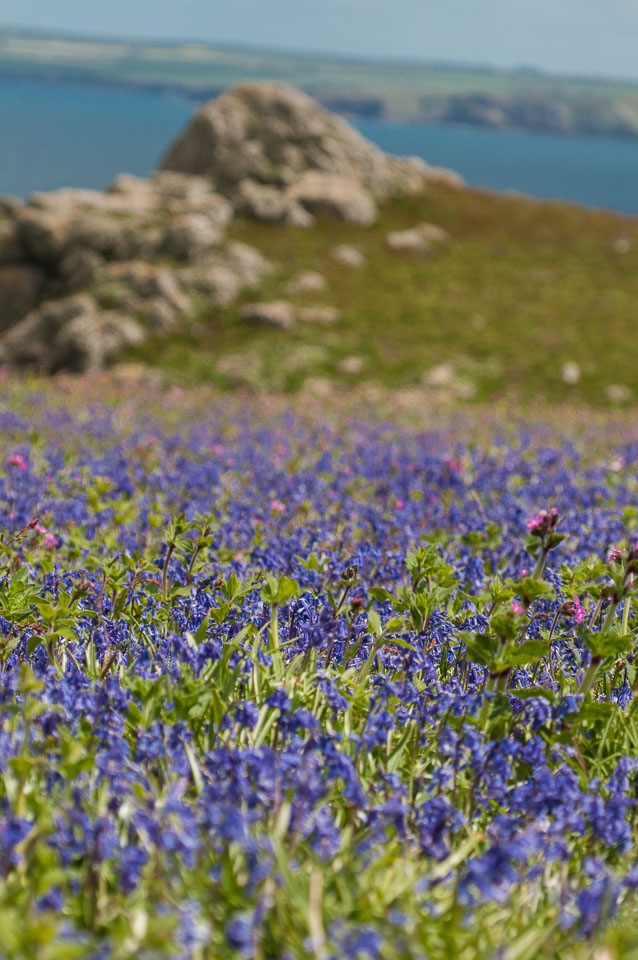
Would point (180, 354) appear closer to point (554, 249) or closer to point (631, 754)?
point (554, 249)

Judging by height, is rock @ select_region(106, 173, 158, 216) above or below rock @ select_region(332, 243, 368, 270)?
above

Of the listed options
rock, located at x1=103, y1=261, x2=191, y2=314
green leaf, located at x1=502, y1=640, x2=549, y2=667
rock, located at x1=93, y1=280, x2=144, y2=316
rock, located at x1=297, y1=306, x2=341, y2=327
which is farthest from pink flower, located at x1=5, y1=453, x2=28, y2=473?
rock, located at x1=297, y1=306, x2=341, y2=327

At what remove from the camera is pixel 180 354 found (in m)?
27.0

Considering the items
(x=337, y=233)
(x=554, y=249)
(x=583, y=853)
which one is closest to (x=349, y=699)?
(x=583, y=853)

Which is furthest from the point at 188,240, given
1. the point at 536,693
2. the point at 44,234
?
the point at 536,693

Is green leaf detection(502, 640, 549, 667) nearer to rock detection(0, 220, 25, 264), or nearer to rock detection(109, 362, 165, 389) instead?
rock detection(109, 362, 165, 389)

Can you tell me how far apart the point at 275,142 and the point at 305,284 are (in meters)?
12.1

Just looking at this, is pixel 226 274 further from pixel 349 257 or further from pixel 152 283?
pixel 349 257

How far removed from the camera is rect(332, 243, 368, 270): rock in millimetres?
33750

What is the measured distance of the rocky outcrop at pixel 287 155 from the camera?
122 feet

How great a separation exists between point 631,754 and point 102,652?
2.36 metres

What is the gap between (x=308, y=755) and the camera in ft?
8.03

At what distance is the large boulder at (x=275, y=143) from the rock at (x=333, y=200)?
4.47 feet

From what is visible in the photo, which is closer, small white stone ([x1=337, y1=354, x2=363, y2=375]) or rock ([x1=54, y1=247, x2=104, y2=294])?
small white stone ([x1=337, y1=354, x2=363, y2=375])
